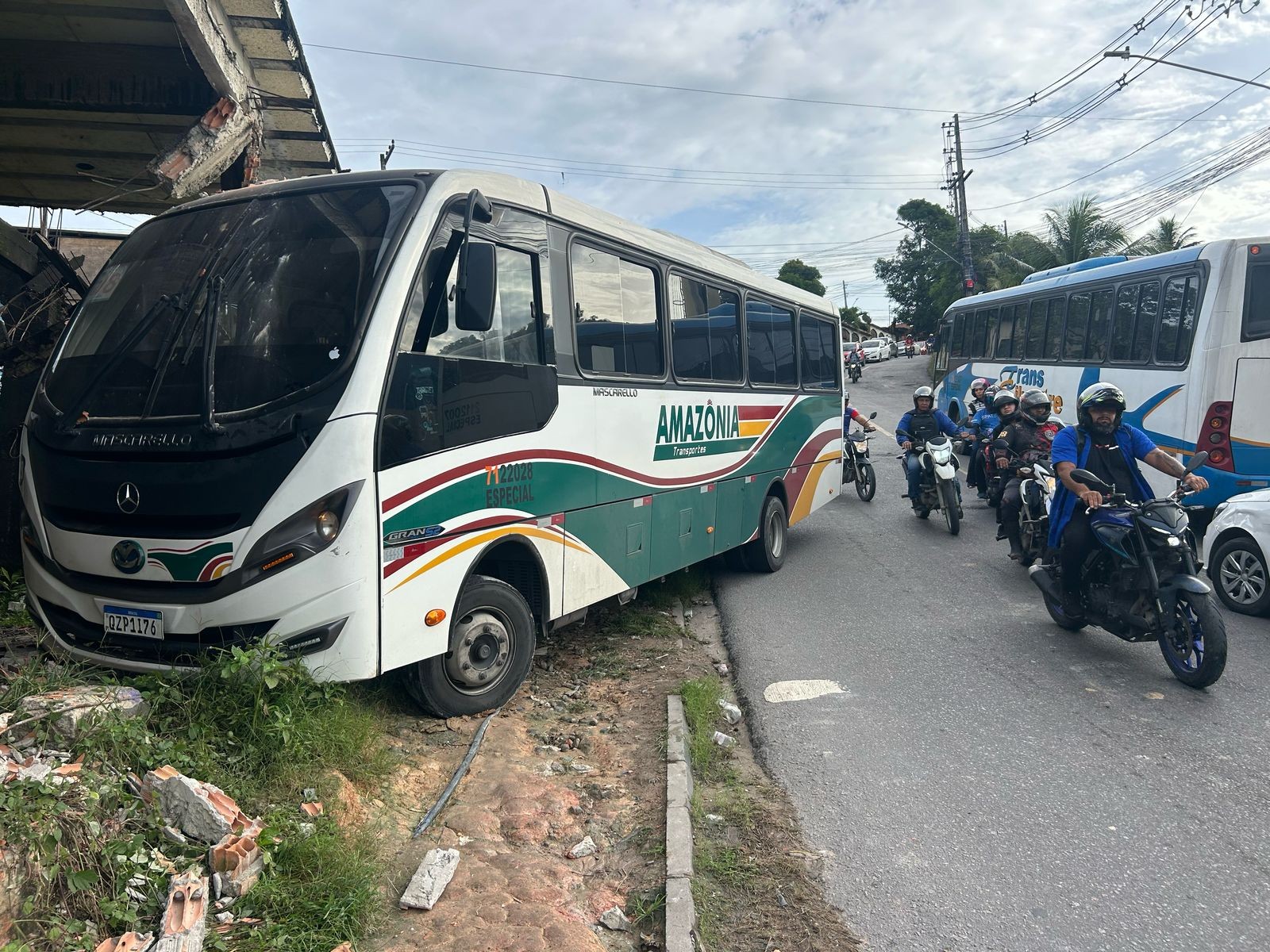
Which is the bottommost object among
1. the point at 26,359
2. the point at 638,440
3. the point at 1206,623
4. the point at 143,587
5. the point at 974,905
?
the point at 974,905

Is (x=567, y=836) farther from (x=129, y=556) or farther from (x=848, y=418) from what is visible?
(x=848, y=418)

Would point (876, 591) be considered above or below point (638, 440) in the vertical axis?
below

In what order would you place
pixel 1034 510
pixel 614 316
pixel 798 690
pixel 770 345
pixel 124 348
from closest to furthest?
pixel 124 348
pixel 798 690
pixel 614 316
pixel 1034 510
pixel 770 345

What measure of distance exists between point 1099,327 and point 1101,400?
7900 mm

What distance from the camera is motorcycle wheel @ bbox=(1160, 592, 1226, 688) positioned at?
5.55m

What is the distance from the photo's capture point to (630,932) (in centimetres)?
342

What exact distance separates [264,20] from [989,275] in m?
41.2

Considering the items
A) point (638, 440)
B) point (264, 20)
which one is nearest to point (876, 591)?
point (638, 440)

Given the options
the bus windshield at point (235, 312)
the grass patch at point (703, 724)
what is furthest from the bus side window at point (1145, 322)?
the bus windshield at point (235, 312)

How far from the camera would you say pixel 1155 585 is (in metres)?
5.89

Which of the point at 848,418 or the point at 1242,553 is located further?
the point at 848,418

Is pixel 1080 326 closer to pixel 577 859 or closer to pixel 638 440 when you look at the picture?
pixel 638 440

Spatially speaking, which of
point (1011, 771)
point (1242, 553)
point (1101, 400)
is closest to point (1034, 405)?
point (1242, 553)

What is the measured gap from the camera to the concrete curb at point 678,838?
3322mm
